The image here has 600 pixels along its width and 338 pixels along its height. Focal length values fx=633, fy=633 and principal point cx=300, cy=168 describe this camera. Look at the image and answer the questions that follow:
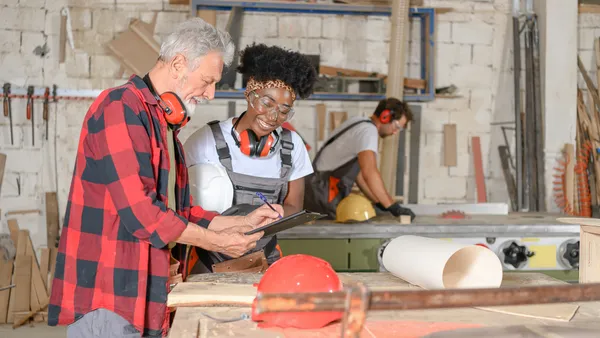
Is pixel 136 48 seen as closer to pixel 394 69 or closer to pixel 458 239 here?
pixel 394 69

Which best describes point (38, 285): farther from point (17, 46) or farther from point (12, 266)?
point (17, 46)

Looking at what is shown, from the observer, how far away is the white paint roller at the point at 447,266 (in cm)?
227

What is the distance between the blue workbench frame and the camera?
5953mm

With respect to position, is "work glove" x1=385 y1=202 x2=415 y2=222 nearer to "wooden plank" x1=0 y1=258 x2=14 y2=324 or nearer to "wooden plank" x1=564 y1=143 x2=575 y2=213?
"wooden plank" x1=564 y1=143 x2=575 y2=213

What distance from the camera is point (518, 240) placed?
14.3ft

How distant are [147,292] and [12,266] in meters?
4.45

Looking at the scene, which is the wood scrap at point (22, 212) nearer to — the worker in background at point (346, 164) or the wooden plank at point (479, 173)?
the worker in background at point (346, 164)

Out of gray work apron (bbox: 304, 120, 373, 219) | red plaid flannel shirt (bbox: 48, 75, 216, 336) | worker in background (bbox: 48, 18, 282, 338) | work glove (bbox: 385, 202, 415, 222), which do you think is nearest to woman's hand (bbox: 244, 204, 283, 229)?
worker in background (bbox: 48, 18, 282, 338)

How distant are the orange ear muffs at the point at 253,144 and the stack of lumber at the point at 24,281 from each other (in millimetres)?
3489

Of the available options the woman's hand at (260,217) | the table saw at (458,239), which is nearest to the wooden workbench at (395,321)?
the woman's hand at (260,217)

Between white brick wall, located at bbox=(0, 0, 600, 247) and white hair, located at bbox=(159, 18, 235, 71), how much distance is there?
3.80m

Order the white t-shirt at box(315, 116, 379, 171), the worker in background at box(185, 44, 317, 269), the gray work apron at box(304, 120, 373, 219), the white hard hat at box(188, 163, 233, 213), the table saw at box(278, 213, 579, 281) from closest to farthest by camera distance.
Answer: the white hard hat at box(188, 163, 233, 213) < the worker in background at box(185, 44, 317, 269) < the table saw at box(278, 213, 579, 281) < the white t-shirt at box(315, 116, 379, 171) < the gray work apron at box(304, 120, 373, 219)

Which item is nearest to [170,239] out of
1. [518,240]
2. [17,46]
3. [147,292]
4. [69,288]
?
[147,292]

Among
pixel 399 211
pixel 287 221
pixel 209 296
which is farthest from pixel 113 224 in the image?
pixel 399 211
